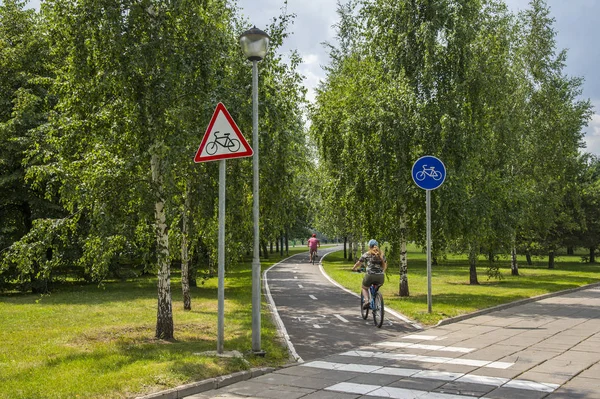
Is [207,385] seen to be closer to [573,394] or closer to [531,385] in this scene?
[531,385]

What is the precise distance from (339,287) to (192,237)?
9861 millimetres

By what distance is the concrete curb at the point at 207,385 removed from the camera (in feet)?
20.3

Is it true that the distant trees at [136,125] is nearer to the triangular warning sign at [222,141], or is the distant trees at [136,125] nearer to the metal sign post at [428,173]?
the triangular warning sign at [222,141]

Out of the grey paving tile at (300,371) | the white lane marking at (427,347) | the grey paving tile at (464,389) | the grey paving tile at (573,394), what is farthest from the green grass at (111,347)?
the grey paving tile at (573,394)

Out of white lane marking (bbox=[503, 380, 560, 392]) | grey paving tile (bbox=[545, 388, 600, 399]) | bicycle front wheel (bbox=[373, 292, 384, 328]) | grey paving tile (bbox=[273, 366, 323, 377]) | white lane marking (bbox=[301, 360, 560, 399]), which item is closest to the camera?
grey paving tile (bbox=[545, 388, 600, 399])

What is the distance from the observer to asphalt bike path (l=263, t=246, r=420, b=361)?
9.73 metres

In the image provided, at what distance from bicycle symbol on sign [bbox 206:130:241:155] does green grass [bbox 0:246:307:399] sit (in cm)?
303

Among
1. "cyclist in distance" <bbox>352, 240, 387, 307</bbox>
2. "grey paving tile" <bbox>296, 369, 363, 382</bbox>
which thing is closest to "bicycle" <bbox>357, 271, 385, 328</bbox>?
"cyclist in distance" <bbox>352, 240, 387, 307</bbox>

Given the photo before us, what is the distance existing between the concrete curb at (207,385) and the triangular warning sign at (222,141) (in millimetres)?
3070

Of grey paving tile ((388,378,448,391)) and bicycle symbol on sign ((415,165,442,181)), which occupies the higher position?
bicycle symbol on sign ((415,165,442,181))

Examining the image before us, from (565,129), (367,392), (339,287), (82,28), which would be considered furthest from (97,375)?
(565,129)

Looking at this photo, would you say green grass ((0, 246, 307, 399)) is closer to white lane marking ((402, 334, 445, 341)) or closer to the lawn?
the lawn

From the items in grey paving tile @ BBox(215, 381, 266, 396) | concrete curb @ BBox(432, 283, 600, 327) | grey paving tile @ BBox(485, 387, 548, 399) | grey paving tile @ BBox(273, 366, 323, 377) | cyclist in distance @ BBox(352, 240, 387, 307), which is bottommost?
concrete curb @ BBox(432, 283, 600, 327)

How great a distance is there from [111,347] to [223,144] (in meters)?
4.18
